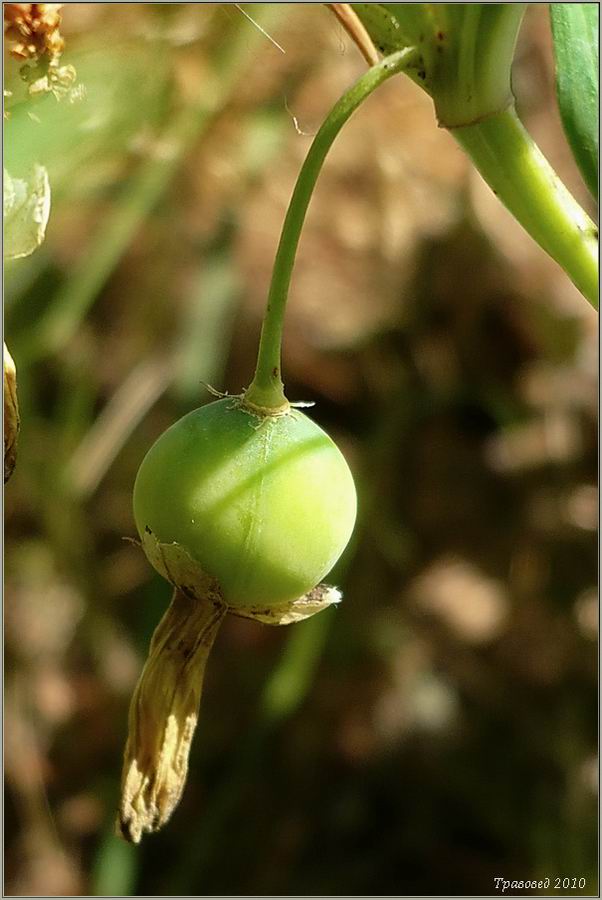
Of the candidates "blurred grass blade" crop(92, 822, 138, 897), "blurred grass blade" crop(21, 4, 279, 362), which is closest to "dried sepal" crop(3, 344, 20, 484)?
"blurred grass blade" crop(21, 4, 279, 362)

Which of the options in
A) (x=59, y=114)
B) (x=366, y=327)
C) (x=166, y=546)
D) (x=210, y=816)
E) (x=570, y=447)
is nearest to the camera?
(x=166, y=546)

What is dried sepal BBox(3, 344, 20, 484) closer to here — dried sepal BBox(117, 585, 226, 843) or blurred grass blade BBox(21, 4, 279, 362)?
dried sepal BBox(117, 585, 226, 843)

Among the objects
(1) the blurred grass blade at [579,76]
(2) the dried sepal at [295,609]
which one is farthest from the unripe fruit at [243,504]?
(1) the blurred grass blade at [579,76]

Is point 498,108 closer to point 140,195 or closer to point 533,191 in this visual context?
point 533,191

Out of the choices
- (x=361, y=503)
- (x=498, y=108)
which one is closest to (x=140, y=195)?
(x=361, y=503)

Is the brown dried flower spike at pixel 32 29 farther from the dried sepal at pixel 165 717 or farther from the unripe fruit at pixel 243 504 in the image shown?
the dried sepal at pixel 165 717

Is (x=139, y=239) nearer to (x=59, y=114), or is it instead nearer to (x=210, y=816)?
(x=210, y=816)

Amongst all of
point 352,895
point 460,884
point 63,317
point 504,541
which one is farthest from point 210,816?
point 63,317
